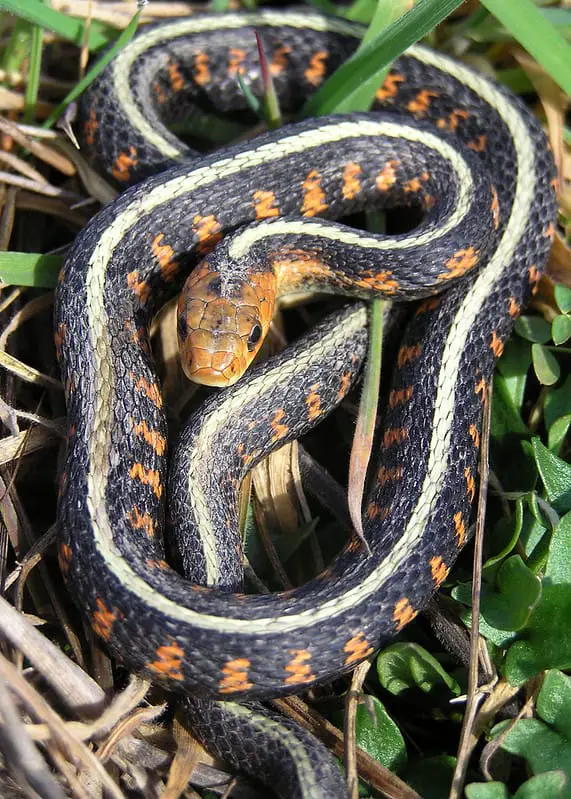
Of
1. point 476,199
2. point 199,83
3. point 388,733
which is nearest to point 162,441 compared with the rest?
point 388,733

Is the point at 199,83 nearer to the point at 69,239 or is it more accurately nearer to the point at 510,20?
the point at 69,239

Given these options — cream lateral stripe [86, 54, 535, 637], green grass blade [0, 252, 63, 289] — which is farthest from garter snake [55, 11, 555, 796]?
Result: green grass blade [0, 252, 63, 289]

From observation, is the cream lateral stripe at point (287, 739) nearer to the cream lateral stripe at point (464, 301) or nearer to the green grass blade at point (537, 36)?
the cream lateral stripe at point (464, 301)

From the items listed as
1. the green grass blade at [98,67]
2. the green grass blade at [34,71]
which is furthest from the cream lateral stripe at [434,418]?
the green grass blade at [34,71]

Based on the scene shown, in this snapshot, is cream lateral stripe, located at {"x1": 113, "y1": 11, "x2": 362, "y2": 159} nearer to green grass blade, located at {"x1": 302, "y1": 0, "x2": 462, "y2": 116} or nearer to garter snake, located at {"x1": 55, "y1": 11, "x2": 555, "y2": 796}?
garter snake, located at {"x1": 55, "y1": 11, "x2": 555, "y2": 796}

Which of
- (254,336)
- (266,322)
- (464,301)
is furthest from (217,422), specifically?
(464,301)
